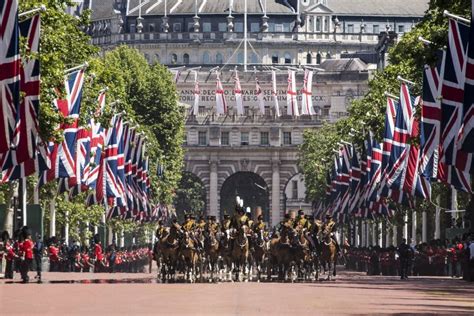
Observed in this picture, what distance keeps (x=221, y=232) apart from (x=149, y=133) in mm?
83229

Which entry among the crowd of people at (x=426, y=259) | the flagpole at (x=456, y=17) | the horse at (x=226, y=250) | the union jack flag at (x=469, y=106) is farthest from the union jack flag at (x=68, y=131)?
the union jack flag at (x=469, y=106)

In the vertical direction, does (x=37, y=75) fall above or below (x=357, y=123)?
below

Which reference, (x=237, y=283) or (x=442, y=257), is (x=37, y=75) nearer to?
(x=237, y=283)

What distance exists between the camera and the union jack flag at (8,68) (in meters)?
66.9

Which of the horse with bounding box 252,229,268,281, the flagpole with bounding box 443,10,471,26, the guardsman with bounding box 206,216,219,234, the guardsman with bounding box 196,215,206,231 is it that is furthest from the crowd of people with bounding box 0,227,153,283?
the flagpole with bounding box 443,10,471,26

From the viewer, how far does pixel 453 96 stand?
7619 centimetres

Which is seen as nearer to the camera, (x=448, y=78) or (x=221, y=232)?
(x=448, y=78)

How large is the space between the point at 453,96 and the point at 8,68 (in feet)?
51.8

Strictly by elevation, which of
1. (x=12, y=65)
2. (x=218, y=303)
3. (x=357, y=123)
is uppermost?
(x=357, y=123)

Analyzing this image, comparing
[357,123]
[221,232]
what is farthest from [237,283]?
[357,123]

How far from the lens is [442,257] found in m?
111

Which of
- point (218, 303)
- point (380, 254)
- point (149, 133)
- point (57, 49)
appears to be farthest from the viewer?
point (149, 133)

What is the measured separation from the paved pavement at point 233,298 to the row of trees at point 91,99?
25.4 feet

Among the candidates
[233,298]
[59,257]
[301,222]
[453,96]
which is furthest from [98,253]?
[233,298]
